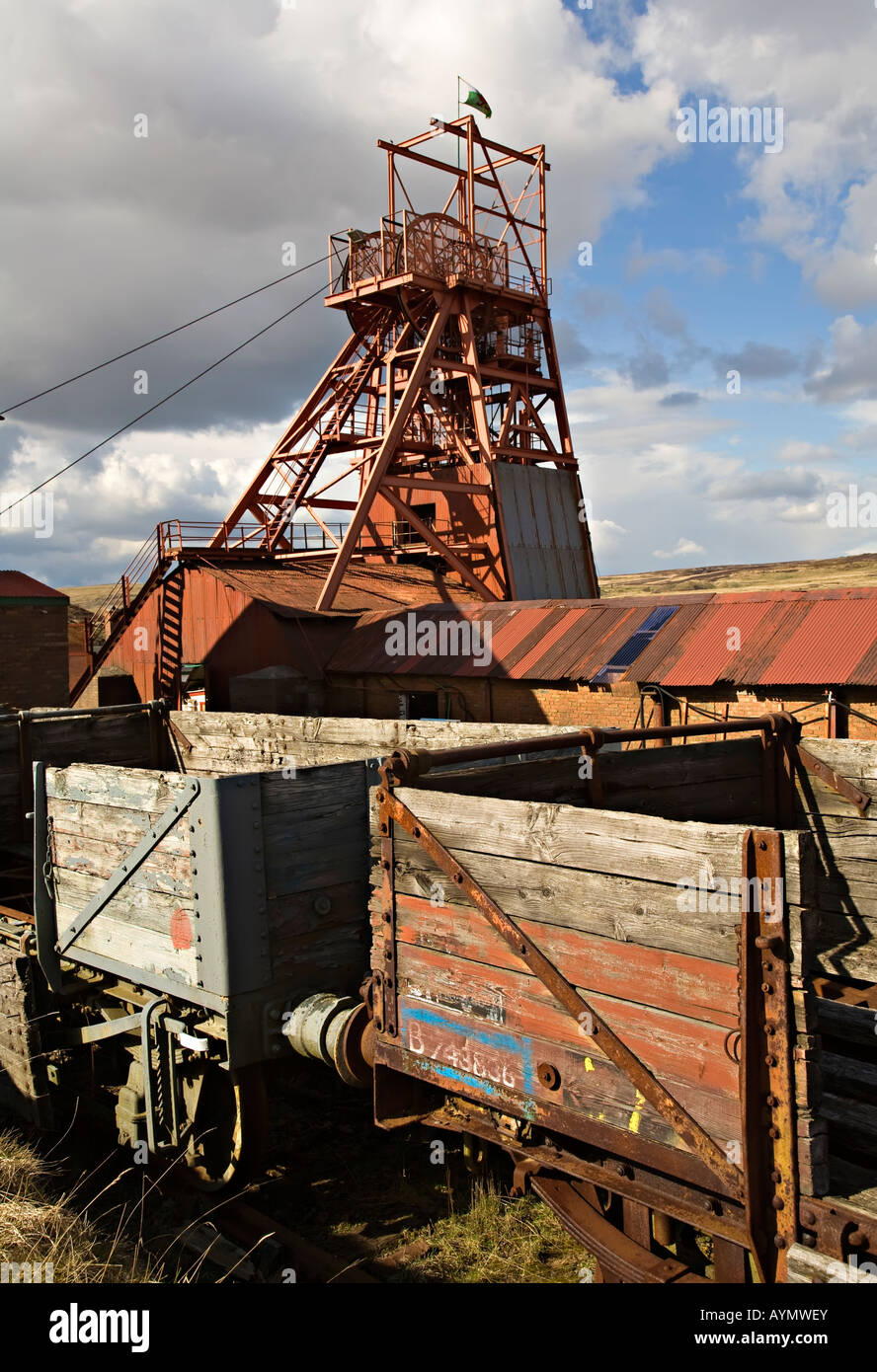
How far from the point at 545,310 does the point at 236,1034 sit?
89.0 ft

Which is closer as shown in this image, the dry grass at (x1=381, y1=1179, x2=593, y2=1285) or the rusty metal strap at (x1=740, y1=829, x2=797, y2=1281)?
the rusty metal strap at (x1=740, y1=829, x2=797, y2=1281)

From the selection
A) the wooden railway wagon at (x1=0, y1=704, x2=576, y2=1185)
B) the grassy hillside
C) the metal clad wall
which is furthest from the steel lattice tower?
the grassy hillside

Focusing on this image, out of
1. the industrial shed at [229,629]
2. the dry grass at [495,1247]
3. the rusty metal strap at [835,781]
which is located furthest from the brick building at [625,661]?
the dry grass at [495,1247]

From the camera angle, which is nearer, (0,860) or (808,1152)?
(808,1152)

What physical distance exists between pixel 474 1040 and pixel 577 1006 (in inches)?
26.3

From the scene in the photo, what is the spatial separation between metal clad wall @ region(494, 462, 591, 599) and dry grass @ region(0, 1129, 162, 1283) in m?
20.4

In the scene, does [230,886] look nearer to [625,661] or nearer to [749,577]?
[625,661]

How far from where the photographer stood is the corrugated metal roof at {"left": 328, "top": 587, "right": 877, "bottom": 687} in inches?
559

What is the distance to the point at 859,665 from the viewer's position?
1356cm

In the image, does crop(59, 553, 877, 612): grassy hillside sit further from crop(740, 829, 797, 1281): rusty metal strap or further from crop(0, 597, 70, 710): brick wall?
crop(740, 829, 797, 1281): rusty metal strap

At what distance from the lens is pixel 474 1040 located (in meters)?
4.07
